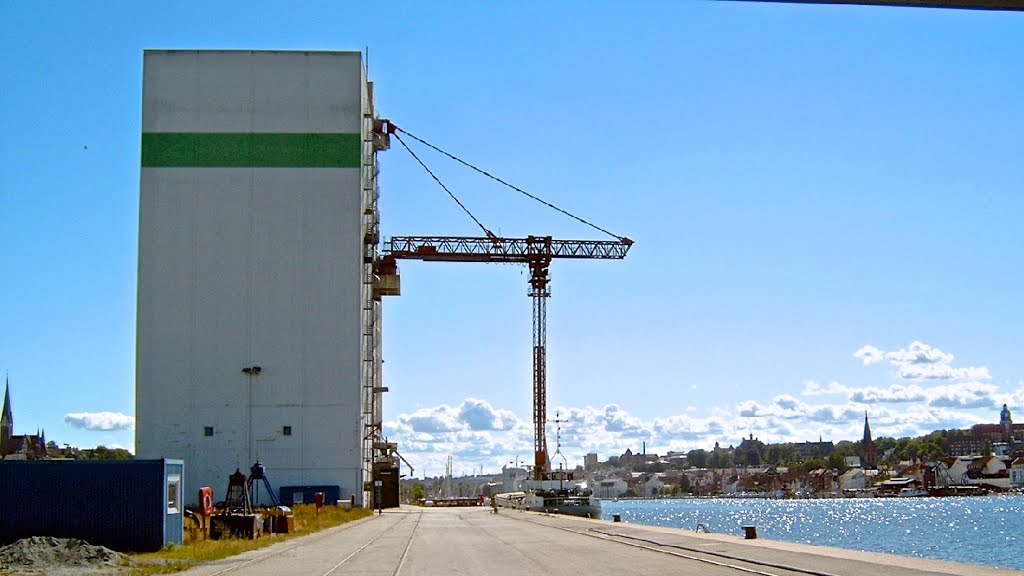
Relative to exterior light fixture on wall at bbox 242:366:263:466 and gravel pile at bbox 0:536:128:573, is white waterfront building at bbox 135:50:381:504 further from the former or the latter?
gravel pile at bbox 0:536:128:573

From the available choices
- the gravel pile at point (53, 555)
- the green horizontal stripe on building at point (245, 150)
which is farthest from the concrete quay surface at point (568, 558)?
the green horizontal stripe on building at point (245, 150)

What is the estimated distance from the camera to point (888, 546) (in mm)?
67688

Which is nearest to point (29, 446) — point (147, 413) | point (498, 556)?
point (147, 413)

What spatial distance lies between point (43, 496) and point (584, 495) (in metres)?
78.2

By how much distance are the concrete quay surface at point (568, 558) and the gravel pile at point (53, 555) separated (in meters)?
2.58

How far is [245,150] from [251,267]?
7.88 m

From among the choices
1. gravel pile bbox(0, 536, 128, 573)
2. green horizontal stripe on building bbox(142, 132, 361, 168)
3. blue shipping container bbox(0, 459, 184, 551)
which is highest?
green horizontal stripe on building bbox(142, 132, 361, 168)

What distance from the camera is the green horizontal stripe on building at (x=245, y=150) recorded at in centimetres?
7600

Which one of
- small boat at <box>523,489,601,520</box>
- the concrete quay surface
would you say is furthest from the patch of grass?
small boat at <box>523,489,601,520</box>

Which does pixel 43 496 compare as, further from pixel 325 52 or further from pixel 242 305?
pixel 325 52

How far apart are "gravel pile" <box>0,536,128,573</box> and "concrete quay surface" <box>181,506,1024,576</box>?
258 centimetres

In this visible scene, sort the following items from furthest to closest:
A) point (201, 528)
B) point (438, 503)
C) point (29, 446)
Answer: point (438, 503) → point (29, 446) → point (201, 528)

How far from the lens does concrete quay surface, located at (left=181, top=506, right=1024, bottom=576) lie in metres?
26.4

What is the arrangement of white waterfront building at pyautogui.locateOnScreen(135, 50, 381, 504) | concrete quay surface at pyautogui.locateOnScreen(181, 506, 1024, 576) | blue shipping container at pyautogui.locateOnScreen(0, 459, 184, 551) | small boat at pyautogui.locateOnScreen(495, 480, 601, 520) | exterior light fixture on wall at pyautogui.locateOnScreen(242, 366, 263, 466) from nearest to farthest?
concrete quay surface at pyautogui.locateOnScreen(181, 506, 1024, 576) → blue shipping container at pyautogui.locateOnScreen(0, 459, 184, 551) → exterior light fixture on wall at pyautogui.locateOnScreen(242, 366, 263, 466) → white waterfront building at pyautogui.locateOnScreen(135, 50, 381, 504) → small boat at pyautogui.locateOnScreen(495, 480, 601, 520)
